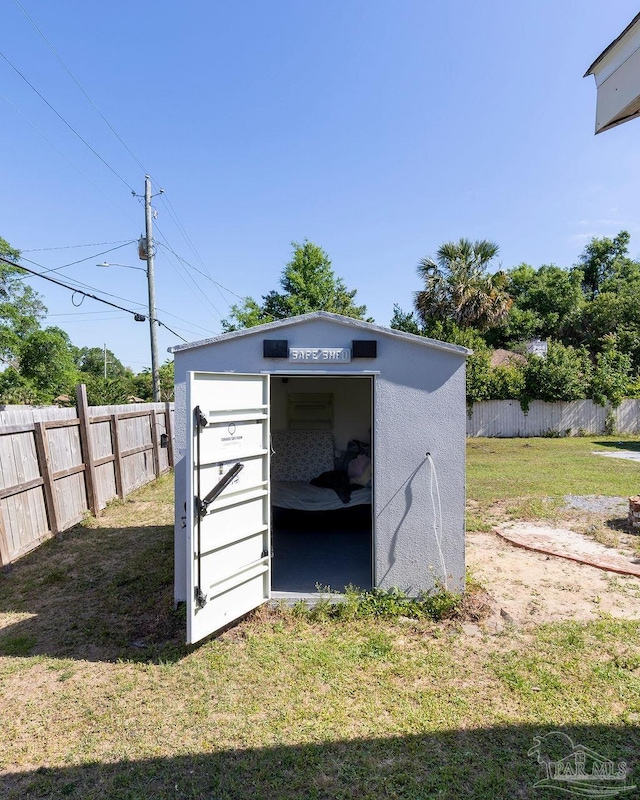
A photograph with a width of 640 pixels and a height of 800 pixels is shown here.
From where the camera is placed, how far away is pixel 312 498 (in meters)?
6.04

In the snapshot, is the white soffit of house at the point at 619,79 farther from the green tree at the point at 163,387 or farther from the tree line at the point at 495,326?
the green tree at the point at 163,387

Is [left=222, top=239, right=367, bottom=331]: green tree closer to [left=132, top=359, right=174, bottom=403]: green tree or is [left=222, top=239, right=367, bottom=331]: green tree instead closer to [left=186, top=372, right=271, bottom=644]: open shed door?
[left=132, top=359, right=174, bottom=403]: green tree

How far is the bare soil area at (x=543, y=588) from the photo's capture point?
4102 millimetres

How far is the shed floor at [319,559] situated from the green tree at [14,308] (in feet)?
80.0

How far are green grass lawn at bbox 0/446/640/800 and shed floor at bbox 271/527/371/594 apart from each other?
22.7 inches

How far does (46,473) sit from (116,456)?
244cm

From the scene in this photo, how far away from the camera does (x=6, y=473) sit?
5.29 metres

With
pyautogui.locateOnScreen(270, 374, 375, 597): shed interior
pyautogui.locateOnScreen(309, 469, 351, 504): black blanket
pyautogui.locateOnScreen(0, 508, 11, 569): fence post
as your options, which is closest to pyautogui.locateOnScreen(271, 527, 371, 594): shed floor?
pyautogui.locateOnScreen(270, 374, 375, 597): shed interior

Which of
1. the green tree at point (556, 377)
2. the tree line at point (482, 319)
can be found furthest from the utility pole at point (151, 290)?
the green tree at point (556, 377)

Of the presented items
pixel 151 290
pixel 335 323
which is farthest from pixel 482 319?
pixel 335 323

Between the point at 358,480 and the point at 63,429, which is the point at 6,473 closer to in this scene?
the point at 63,429

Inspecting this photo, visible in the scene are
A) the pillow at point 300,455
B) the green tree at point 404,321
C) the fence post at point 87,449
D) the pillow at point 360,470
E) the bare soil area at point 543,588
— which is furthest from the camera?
the green tree at point 404,321

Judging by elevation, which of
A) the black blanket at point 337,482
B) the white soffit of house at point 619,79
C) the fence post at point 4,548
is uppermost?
the white soffit of house at point 619,79

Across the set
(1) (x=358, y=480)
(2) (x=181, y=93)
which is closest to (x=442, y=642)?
(1) (x=358, y=480)
